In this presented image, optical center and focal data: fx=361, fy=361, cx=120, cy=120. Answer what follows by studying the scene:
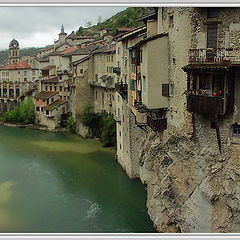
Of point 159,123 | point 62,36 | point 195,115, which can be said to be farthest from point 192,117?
point 62,36

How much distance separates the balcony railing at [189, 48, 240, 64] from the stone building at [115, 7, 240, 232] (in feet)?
0.12

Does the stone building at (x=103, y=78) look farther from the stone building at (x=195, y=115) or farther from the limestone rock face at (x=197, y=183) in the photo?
the limestone rock face at (x=197, y=183)

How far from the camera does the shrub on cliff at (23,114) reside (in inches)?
2239

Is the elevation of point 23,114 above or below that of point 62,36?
below

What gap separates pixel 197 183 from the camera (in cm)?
1652

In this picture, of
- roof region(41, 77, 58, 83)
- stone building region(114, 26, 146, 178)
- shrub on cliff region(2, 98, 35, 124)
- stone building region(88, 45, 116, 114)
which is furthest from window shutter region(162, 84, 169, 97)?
shrub on cliff region(2, 98, 35, 124)

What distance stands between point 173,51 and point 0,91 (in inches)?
2268

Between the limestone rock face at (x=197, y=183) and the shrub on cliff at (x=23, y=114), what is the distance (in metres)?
40.2

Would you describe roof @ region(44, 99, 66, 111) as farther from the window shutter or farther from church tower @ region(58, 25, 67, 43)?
church tower @ region(58, 25, 67, 43)

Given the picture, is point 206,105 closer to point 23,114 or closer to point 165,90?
point 165,90

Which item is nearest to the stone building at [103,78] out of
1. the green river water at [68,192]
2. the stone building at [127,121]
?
the green river water at [68,192]

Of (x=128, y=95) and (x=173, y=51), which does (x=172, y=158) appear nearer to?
(x=173, y=51)

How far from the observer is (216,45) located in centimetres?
1478

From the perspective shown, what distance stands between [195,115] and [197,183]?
315cm
